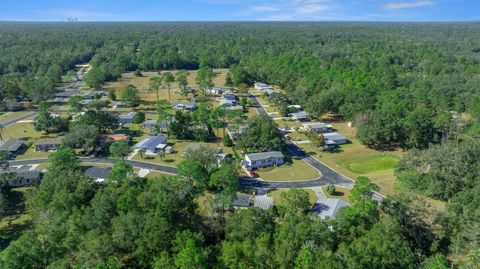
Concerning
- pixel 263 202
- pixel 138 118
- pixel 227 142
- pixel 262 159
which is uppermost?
pixel 138 118

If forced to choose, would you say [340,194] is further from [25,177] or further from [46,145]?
[46,145]

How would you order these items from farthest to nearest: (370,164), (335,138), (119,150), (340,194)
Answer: (335,138) → (370,164) → (119,150) → (340,194)

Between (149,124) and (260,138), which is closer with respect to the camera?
(260,138)

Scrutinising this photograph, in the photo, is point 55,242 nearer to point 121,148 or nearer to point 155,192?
point 155,192

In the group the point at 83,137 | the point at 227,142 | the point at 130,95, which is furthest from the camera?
the point at 130,95

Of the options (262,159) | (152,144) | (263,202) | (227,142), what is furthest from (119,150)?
(263,202)

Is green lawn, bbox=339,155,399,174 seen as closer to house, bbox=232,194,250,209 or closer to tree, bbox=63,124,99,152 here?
house, bbox=232,194,250,209

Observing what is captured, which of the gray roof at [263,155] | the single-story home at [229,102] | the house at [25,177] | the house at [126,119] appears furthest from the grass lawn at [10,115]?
the gray roof at [263,155]
